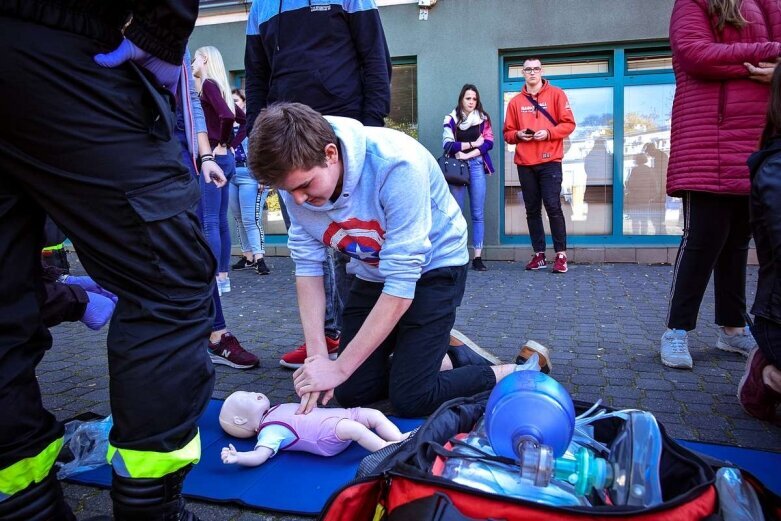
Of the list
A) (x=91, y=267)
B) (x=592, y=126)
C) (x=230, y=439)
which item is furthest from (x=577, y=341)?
(x=592, y=126)

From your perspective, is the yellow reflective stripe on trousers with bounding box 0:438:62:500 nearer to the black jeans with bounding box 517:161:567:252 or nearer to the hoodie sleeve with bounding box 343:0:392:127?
the hoodie sleeve with bounding box 343:0:392:127

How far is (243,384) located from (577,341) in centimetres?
212

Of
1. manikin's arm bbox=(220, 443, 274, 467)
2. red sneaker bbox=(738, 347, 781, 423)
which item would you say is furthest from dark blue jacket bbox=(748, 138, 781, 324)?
manikin's arm bbox=(220, 443, 274, 467)

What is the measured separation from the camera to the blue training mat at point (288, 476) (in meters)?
2.04

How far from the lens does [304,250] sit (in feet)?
8.40

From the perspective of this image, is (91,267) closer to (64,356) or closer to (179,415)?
(179,415)

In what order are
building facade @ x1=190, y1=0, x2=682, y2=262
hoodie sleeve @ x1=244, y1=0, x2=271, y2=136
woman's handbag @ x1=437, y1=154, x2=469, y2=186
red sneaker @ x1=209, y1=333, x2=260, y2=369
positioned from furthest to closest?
building facade @ x1=190, y1=0, x2=682, y2=262 < woman's handbag @ x1=437, y1=154, x2=469, y2=186 < hoodie sleeve @ x1=244, y1=0, x2=271, y2=136 < red sneaker @ x1=209, y1=333, x2=260, y2=369

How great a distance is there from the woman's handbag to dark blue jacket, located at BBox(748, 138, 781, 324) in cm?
465

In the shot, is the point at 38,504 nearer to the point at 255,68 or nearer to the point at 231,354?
the point at 231,354

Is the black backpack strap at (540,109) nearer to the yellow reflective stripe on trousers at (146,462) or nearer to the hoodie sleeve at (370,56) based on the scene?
the hoodie sleeve at (370,56)

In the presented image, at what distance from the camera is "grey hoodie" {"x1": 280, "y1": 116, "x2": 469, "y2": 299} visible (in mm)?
2260

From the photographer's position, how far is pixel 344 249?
2594mm

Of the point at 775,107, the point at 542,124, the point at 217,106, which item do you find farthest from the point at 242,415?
the point at 542,124

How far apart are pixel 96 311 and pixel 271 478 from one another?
4.44 feet
